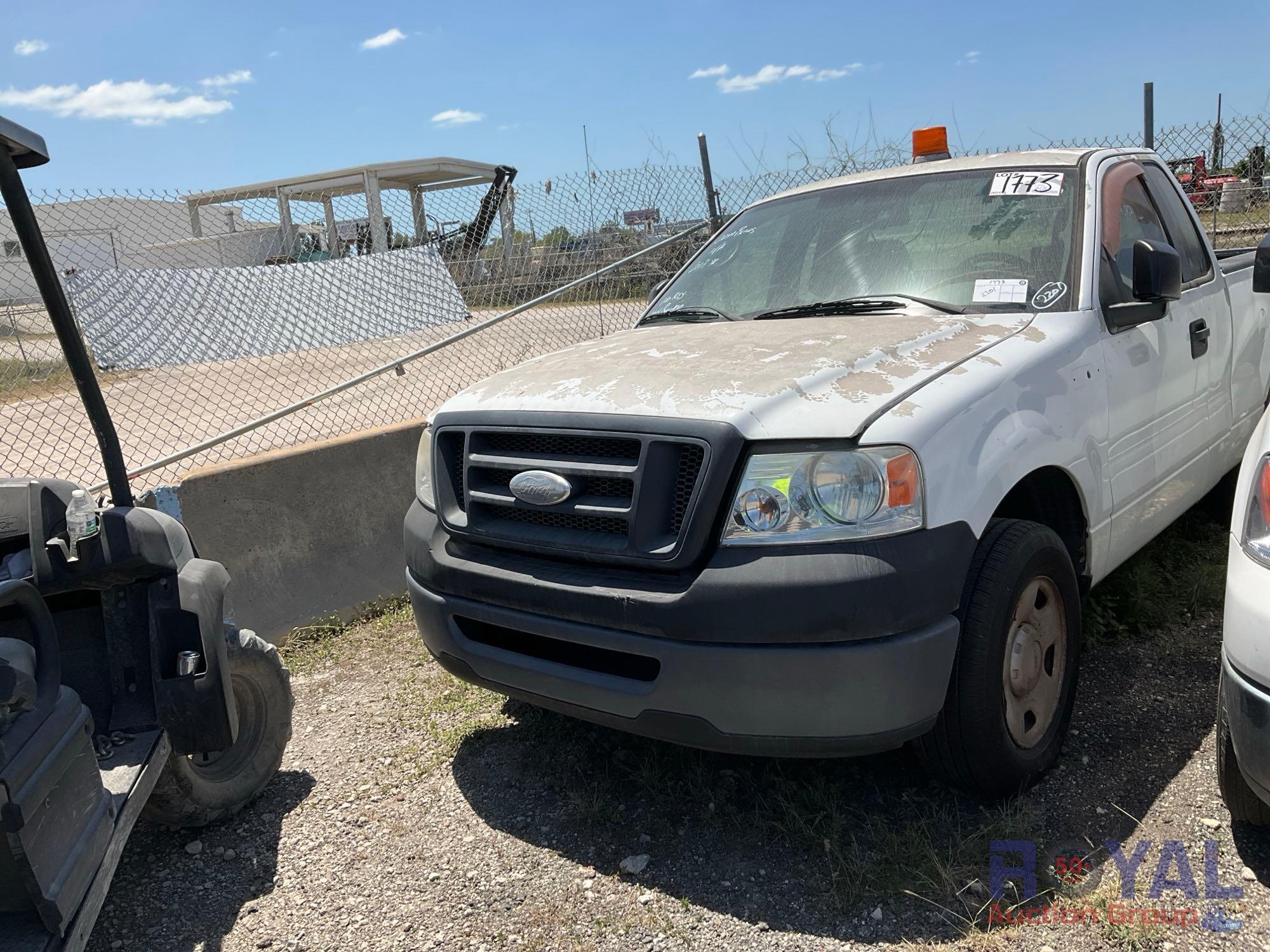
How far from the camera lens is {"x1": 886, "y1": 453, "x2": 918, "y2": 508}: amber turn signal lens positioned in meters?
2.40

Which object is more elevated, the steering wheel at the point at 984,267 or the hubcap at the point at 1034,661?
the steering wheel at the point at 984,267

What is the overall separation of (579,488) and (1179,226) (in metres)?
3.22

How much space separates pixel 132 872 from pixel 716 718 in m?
1.94

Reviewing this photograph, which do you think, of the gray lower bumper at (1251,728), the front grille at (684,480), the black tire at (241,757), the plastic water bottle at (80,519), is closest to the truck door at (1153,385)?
the gray lower bumper at (1251,728)

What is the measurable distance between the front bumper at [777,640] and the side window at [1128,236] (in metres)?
1.42

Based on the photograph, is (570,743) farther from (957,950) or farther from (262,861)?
(957,950)

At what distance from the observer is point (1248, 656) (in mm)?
2250

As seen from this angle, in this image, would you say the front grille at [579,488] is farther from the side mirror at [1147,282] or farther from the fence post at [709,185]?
the fence post at [709,185]

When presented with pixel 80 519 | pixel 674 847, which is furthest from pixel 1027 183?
pixel 80 519

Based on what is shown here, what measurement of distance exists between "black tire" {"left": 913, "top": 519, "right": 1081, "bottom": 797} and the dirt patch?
0.51ft

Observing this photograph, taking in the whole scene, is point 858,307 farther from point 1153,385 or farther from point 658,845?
point 658,845

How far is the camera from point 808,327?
3.29m

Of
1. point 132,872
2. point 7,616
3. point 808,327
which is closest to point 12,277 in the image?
point 7,616

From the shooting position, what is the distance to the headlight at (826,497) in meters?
2.40
